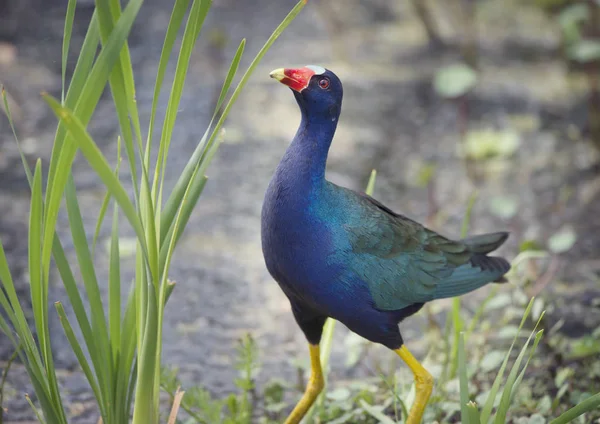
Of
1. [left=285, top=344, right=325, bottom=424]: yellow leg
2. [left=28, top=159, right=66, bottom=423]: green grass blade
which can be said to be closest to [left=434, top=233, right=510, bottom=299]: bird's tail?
[left=285, top=344, right=325, bottom=424]: yellow leg

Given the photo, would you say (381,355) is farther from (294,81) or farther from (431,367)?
(294,81)

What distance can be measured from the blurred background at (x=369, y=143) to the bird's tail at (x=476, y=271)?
0.45m

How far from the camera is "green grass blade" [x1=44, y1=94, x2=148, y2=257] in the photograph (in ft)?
4.38

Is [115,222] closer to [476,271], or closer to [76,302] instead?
[76,302]

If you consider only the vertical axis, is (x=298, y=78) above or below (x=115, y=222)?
above

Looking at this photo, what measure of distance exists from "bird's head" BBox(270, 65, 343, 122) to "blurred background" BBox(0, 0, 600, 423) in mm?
1026

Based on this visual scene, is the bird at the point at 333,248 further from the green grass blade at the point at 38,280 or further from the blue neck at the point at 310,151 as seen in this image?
the green grass blade at the point at 38,280

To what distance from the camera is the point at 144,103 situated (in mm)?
4648

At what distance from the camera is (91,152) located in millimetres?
1408

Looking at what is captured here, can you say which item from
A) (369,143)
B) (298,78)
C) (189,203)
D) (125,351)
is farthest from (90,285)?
(369,143)

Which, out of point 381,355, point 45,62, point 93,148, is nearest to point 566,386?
point 381,355

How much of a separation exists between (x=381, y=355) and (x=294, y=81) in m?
1.48

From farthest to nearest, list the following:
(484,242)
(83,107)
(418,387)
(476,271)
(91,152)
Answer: (484,242)
(476,271)
(418,387)
(83,107)
(91,152)

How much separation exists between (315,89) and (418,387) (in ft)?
2.70
